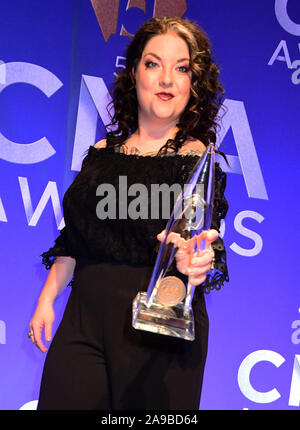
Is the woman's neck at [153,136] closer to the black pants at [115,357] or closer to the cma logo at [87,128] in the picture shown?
the black pants at [115,357]

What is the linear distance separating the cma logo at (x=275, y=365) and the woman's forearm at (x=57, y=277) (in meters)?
0.93

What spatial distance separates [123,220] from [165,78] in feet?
1.43

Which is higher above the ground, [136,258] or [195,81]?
[195,81]

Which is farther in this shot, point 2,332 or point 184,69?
point 2,332

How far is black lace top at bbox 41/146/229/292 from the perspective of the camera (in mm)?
1365

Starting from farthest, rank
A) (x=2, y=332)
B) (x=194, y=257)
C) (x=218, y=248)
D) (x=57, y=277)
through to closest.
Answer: (x=2, y=332), (x=57, y=277), (x=218, y=248), (x=194, y=257)

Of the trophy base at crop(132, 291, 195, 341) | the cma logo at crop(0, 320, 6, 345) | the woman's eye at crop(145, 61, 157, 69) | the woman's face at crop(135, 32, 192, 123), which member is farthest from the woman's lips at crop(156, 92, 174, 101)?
the cma logo at crop(0, 320, 6, 345)

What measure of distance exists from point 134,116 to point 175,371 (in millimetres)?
831

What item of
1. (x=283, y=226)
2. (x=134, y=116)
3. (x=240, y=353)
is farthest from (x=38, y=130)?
(x=240, y=353)

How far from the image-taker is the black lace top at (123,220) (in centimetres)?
137

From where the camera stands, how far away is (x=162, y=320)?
3.85 feet

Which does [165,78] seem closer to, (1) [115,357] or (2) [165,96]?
(2) [165,96]

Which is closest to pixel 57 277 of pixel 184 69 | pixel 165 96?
pixel 165 96

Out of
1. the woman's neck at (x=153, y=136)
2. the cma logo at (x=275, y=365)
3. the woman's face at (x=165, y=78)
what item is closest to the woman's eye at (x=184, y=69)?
the woman's face at (x=165, y=78)
